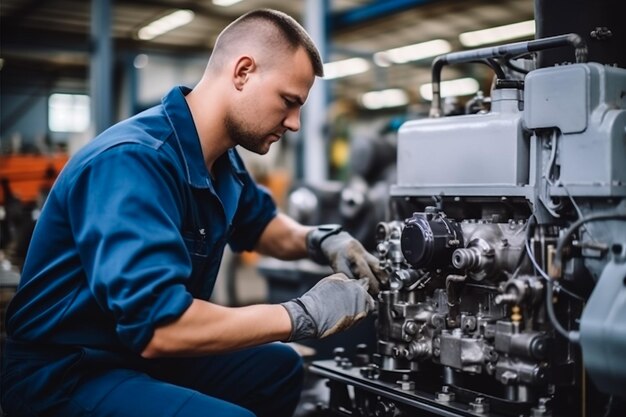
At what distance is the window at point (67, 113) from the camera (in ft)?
38.7

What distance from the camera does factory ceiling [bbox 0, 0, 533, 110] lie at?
8.01 m

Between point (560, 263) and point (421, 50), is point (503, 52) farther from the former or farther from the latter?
point (421, 50)

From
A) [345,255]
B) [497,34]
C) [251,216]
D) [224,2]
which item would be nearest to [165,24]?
[224,2]

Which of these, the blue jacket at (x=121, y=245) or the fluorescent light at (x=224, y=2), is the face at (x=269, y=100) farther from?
the fluorescent light at (x=224, y=2)

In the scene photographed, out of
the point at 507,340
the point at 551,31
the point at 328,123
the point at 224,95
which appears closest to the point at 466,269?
the point at 507,340

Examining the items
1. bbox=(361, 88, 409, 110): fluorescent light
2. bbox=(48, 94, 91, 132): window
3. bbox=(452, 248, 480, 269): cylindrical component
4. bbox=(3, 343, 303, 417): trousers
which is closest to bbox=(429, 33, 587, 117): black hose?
bbox=(452, 248, 480, 269): cylindrical component

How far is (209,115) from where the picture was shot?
5.43 ft

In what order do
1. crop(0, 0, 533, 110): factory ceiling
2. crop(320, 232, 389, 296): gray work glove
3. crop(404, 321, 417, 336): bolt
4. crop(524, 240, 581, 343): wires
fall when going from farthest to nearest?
1. crop(0, 0, 533, 110): factory ceiling
2. crop(320, 232, 389, 296): gray work glove
3. crop(404, 321, 417, 336): bolt
4. crop(524, 240, 581, 343): wires

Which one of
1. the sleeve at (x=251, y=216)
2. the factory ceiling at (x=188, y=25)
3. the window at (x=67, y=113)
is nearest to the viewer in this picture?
the sleeve at (x=251, y=216)

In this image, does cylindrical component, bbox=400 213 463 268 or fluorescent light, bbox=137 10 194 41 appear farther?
fluorescent light, bbox=137 10 194 41

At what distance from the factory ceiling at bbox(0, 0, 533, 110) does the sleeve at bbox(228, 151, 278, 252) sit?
4.02 m

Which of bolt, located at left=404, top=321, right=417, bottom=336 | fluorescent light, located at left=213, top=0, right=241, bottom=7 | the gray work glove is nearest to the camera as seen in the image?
bolt, located at left=404, top=321, right=417, bottom=336

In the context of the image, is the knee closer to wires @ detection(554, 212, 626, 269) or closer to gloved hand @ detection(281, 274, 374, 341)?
gloved hand @ detection(281, 274, 374, 341)

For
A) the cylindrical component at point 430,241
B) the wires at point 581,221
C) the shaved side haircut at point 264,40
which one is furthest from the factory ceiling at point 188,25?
the wires at point 581,221
